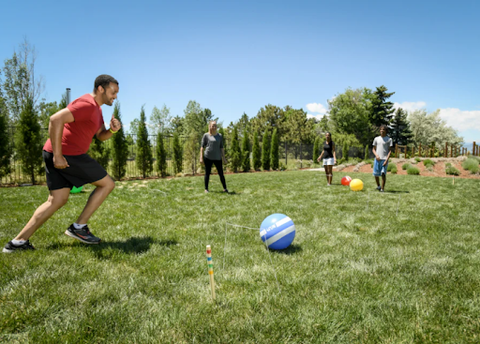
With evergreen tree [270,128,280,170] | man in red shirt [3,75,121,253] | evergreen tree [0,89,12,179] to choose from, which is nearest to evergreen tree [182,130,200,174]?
→ evergreen tree [270,128,280,170]

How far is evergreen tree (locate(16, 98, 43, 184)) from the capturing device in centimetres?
1288

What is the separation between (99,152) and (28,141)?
299 centimetres

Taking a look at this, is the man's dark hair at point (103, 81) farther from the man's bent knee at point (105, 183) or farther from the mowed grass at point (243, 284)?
the mowed grass at point (243, 284)

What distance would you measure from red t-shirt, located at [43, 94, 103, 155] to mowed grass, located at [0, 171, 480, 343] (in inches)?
48.2

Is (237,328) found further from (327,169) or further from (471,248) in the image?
(327,169)

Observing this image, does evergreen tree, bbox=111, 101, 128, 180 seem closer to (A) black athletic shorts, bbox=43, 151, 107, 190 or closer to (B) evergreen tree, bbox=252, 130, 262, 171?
(B) evergreen tree, bbox=252, 130, 262, 171

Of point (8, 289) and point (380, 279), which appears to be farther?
point (380, 279)

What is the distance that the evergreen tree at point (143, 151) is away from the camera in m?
16.5

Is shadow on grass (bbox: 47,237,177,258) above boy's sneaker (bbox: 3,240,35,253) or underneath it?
underneath

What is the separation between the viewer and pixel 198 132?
38.6 m

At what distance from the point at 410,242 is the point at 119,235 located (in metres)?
4.11

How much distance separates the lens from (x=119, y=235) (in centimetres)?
414

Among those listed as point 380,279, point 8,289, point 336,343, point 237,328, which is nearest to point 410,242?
point 380,279

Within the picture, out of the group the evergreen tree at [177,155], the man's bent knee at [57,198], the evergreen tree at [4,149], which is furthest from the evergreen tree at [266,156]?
the man's bent knee at [57,198]
